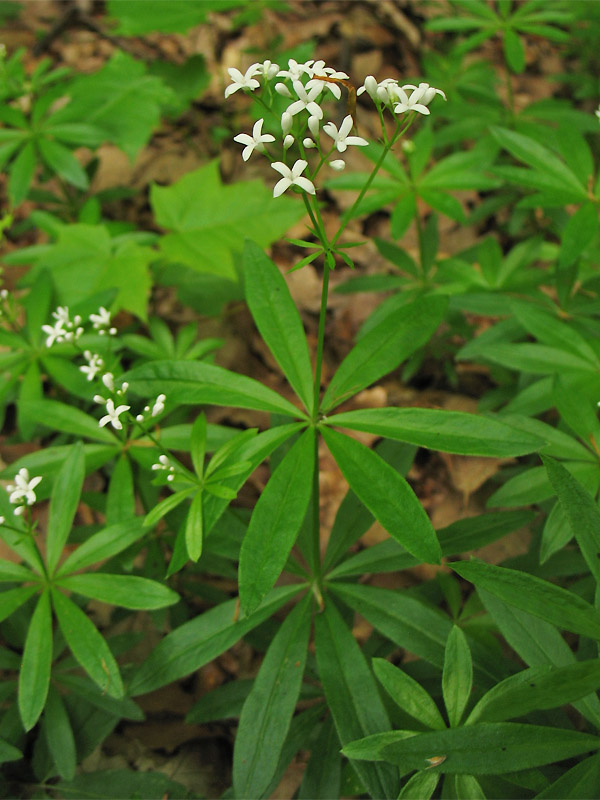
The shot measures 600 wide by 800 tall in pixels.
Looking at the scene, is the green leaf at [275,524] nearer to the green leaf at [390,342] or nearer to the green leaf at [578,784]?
the green leaf at [390,342]

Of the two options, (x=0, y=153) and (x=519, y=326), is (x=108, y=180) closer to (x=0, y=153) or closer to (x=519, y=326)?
(x=0, y=153)

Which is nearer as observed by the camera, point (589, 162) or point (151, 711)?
point (151, 711)

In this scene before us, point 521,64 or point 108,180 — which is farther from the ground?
point 521,64

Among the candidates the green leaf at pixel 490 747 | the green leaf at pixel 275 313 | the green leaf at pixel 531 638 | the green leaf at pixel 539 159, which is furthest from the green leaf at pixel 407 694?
the green leaf at pixel 539 159

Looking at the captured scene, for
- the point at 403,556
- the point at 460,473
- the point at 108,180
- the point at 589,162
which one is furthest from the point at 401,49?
the point at 403,556

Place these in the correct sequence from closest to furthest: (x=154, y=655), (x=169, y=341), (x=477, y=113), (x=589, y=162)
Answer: (x=154, y=655) < (x=589, y=162) < (x=169, y=341) < (x=477, y=113)
